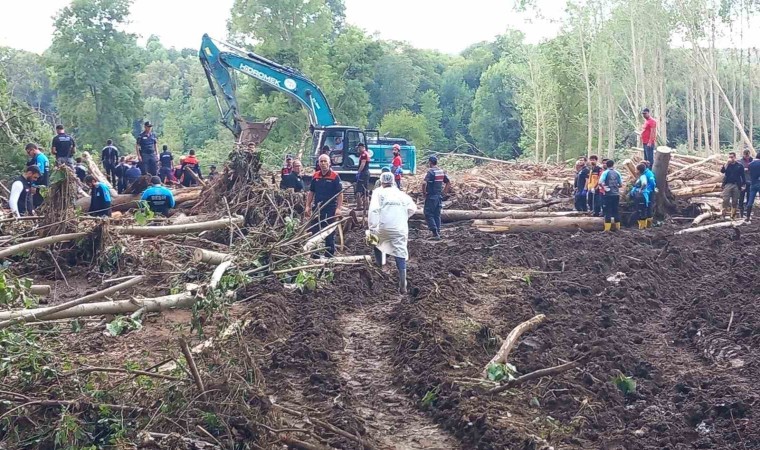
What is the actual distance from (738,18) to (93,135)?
33915mm

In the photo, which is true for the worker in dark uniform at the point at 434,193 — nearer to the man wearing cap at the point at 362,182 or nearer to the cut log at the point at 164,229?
the man wearing cap at the point at 362,182

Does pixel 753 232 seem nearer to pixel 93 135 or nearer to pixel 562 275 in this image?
pixel 562 275

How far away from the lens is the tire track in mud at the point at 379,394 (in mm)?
6598

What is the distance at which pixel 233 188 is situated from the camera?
1497 centimetres

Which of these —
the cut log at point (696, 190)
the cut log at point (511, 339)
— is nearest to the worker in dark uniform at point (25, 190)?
the cut log at point (511, 339)

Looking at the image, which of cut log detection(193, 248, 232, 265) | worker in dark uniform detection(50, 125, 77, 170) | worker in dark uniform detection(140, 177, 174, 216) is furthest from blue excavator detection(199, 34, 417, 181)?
cut log detection(193, 248, 232, 265)

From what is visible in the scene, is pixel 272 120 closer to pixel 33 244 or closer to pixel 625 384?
pixel 33 244

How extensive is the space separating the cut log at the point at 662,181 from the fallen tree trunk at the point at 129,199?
31.6 feet

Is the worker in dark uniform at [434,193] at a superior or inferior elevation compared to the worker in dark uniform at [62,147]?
inferior

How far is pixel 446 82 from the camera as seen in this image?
8000cm

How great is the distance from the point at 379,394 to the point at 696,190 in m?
14.7

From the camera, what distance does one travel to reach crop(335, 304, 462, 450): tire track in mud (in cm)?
660

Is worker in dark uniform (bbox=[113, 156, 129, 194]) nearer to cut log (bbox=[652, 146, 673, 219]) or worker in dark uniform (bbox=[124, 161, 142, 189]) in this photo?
worker in dark uniform (bbox=[124, 161, 142, 189])

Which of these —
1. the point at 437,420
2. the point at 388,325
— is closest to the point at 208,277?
the point at 388,325
